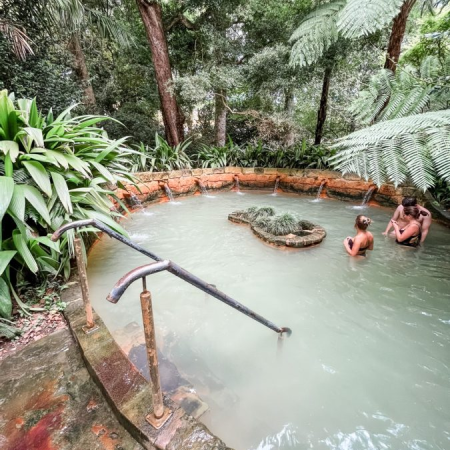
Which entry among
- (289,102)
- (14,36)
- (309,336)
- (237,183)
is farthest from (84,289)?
(289,102)

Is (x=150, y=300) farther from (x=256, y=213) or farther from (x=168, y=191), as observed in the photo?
(x=168, y=191)

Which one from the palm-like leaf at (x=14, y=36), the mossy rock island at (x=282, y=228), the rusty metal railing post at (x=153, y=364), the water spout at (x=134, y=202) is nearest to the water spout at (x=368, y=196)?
the mossy rock island at (x=282, y=228)

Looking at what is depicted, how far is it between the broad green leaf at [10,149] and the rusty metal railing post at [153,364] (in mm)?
2036

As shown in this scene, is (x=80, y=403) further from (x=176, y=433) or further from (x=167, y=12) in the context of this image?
(x=167, y=12)

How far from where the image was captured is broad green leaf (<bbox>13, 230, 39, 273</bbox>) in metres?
1.79

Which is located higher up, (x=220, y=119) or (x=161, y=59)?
(x=161, y=59)

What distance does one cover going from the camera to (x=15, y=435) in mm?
1168

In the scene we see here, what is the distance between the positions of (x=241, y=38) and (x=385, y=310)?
25.4ft

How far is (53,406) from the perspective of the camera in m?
1.30

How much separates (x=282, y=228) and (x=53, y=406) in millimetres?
3482

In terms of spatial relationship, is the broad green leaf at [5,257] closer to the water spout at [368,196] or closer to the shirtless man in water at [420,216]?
the shirtless man in water at [420,216]

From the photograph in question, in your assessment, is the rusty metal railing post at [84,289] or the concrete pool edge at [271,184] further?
the concrete pool edge at [271,184]

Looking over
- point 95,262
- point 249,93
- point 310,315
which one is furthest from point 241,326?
point 249,93

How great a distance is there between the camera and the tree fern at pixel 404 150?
1283 mm
